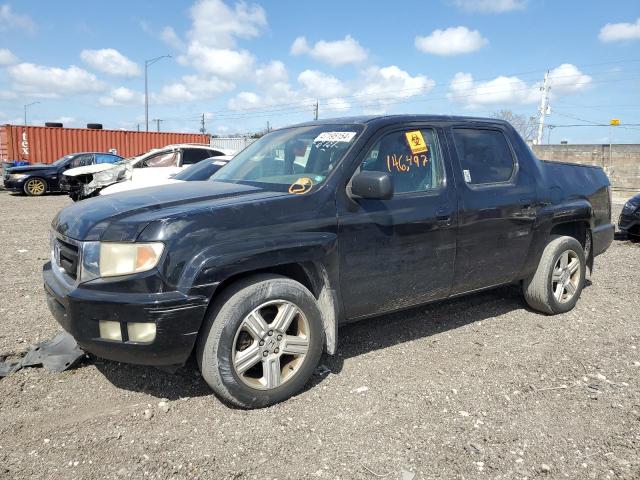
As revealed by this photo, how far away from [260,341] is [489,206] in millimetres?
2161

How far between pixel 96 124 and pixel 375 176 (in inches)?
1122

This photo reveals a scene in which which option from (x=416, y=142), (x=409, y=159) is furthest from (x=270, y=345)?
(x=416, y=142)

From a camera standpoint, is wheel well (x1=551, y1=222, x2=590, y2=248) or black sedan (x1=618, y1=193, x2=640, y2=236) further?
black sedan (x1=618, y1=193, x2=640, y2=236)

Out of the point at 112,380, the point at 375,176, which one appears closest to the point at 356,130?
the point at 375,176

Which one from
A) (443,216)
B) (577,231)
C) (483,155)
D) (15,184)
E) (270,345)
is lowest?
(270,345)

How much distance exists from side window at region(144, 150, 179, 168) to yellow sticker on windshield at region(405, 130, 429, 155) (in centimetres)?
951

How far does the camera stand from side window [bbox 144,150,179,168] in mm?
12406

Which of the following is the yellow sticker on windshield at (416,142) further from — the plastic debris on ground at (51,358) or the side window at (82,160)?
the side window at (82,160)

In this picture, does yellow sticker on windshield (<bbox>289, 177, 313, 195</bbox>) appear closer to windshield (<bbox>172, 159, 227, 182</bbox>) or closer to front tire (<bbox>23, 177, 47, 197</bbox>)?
windshield (<bbox>172, 159, 227, 182</bbox>)

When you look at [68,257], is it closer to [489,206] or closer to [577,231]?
[489,206]

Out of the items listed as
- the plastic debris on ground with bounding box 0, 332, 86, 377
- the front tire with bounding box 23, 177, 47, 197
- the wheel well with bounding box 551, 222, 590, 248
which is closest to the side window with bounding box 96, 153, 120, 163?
the front tire with bounding box 23, 177, 47, 197

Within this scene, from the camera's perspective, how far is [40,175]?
17594 mm

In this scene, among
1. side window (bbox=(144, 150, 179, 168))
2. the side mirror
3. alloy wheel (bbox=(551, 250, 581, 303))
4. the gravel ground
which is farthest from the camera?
side window (bbox=(144, 150, 179, 168))

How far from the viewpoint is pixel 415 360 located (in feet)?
12.7
